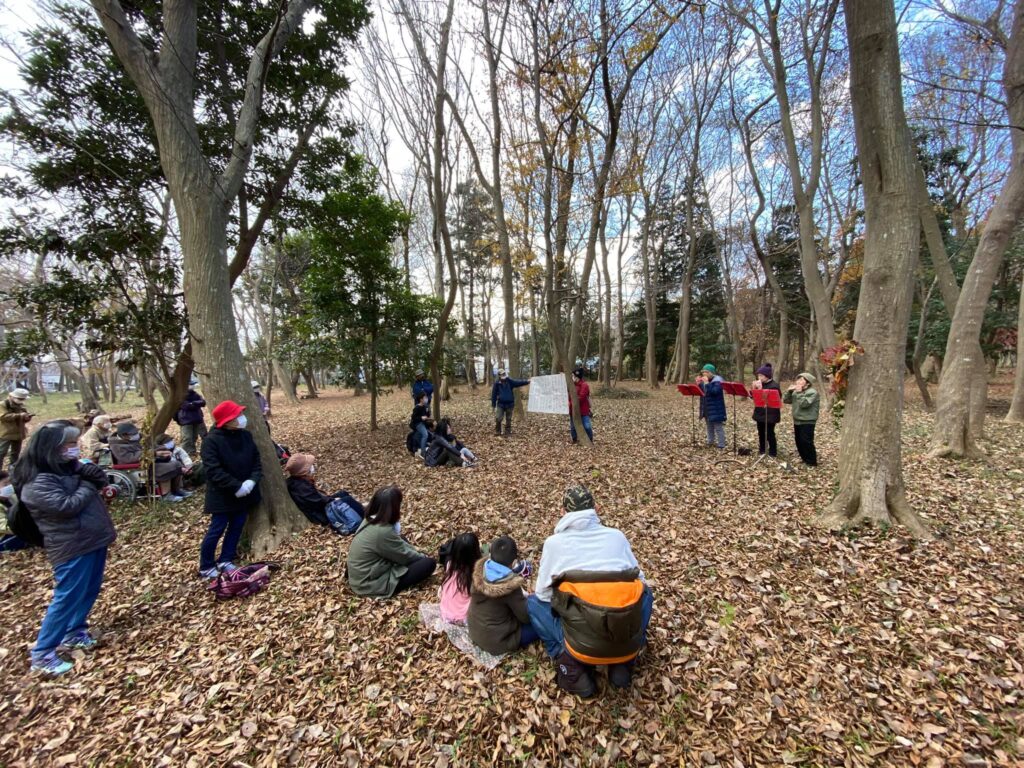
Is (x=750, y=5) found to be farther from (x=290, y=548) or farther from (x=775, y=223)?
(x=775, y=223)

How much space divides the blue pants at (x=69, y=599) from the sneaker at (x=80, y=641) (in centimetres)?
3

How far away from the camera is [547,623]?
2.99 m

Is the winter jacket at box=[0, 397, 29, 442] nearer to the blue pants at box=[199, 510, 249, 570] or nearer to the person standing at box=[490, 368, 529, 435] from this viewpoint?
the blue pants at box=[199, 510, 249, 570]

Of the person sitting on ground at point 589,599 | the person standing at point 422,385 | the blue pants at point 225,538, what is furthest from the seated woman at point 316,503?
the person standing at point 422,385

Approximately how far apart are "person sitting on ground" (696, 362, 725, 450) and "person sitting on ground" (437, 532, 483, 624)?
229 inches

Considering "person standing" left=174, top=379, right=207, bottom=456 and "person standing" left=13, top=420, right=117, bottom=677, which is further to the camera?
"person standing" left=174, top=379, right=207, bottom=456

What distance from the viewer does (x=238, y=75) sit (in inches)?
288

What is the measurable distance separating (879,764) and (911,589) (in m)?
1.77

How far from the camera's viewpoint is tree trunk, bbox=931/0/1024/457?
261 inches

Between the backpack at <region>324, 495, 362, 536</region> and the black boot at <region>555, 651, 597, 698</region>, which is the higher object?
the backpack at <region>324, 495, 362, 536</region>

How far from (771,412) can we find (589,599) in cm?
581

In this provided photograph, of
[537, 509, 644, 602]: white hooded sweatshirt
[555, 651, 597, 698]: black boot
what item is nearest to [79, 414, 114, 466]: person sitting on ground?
[537, 509, 644, 602]: white hooded sweatshirt

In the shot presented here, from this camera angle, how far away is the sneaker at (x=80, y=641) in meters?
3.28

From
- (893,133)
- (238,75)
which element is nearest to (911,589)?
(893,133)
